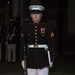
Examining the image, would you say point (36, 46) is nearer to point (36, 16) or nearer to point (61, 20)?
point (36, 16)

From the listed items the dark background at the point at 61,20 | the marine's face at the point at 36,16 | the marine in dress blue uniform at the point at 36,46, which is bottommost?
the dark background at the point at 61,20

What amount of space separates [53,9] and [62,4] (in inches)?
17.3

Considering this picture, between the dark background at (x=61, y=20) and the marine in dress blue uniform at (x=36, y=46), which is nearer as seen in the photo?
the marine in dress blue uniform at (x=36, y=46)

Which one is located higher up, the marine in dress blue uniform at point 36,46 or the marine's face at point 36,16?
the marine's face at point 36,16

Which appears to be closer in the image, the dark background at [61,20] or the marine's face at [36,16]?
the marine's face at [36,16]

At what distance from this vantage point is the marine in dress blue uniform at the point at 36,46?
248 inches

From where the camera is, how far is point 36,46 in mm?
6305

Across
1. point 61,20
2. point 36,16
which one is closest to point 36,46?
point 36,16

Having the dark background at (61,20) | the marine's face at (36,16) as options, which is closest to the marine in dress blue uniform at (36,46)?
the marine's face at (36,16)

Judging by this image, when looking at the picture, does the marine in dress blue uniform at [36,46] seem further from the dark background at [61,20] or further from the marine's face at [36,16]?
the dark background at [61,20]

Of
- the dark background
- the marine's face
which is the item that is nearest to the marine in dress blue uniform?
the marine's face

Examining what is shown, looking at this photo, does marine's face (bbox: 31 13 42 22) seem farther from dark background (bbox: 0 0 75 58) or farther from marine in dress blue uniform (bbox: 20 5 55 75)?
dark background (bbox: 0 0 75 58)

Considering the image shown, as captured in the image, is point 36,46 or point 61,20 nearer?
point 36,46

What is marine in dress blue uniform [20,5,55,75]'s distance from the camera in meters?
6.30
